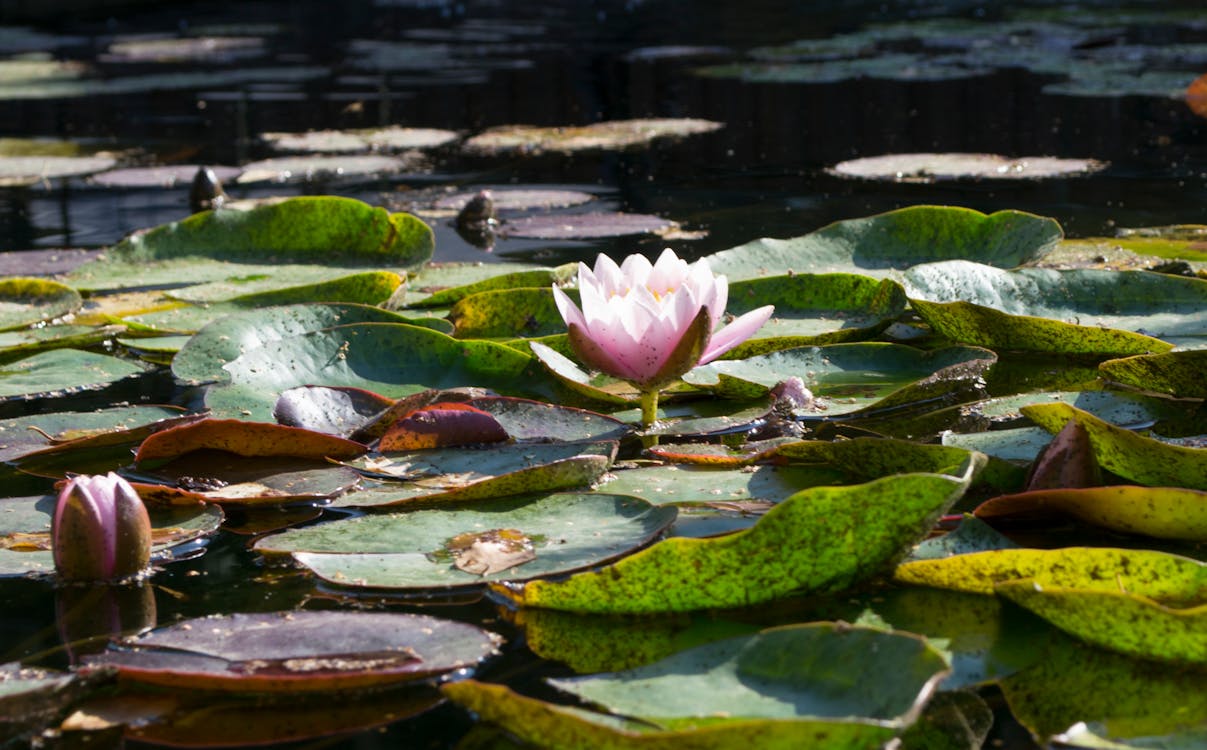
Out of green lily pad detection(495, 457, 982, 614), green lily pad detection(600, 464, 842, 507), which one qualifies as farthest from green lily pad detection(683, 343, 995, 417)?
green lily pad detection(495, 457, 982, 614)

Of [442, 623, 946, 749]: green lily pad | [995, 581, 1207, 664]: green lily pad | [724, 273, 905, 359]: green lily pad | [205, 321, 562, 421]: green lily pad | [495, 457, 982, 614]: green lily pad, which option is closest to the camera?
[442, 623, 946, 749]: green lily pad

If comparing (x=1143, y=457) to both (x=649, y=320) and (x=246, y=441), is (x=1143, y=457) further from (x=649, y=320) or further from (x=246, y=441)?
(x=246, y=441)

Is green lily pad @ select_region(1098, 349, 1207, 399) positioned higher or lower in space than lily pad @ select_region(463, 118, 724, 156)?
lower

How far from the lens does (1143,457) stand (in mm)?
1179

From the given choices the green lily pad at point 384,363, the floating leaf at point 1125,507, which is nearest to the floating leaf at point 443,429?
the green lily pad at point 384,363

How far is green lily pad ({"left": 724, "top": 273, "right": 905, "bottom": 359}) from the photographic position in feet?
5.69

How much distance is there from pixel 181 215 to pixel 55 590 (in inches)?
94.5

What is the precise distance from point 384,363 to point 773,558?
31.8 inches

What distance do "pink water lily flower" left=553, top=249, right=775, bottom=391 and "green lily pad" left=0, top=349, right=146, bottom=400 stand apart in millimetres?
729

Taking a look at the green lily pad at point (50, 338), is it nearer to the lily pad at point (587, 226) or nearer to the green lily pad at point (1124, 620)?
the lily pad at point (587, 226)

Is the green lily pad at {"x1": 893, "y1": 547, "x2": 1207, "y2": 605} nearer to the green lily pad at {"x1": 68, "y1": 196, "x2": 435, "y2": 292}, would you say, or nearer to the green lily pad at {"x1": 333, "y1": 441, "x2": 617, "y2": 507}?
the green lily pad at {"x1": 333, "y1": 441, "x2": 617, "y2": 507}

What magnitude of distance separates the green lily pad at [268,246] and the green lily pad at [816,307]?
0.72 m

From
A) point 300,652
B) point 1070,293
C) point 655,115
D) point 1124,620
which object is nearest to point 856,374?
point 1070,293

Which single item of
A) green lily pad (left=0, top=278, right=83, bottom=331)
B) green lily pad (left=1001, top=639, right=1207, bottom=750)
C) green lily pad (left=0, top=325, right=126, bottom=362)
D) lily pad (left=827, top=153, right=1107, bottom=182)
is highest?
lily pad (left=827, top=153, right=1107, bottom=182)
